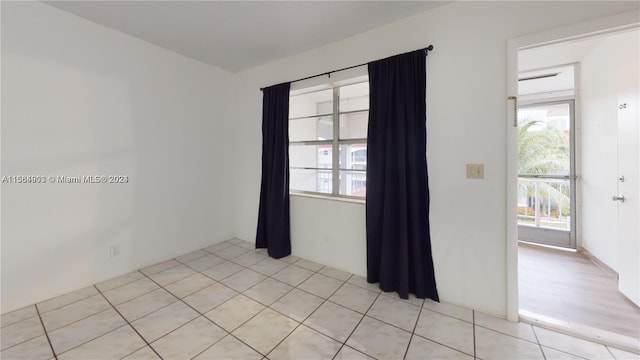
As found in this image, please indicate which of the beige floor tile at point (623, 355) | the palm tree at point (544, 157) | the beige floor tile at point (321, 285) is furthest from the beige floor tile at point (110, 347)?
the palm tree at point (544, 157)

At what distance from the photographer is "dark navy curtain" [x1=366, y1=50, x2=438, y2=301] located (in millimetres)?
2115

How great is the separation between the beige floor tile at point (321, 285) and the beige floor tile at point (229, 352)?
81 cm

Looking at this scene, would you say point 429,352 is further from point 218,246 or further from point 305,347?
point 218,246

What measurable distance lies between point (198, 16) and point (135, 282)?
274 cm

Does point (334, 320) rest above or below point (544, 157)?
below

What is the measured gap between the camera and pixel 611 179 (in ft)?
9.07

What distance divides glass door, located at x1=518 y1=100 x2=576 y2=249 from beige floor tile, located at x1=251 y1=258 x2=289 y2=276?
13.1ft

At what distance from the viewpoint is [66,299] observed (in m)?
2.14

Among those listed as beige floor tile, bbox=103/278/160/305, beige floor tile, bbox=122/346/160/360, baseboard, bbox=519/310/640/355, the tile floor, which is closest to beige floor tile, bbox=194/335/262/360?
the tile floor

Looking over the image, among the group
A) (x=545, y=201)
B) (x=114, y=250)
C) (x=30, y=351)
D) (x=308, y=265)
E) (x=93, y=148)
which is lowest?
(x=30, y=351)

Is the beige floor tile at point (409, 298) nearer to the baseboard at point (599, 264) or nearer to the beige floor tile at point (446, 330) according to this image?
the beige floor tile at point (446, 330)

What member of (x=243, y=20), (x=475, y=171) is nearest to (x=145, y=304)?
(x=243, y=20)

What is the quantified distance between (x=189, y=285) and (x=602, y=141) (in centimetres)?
515

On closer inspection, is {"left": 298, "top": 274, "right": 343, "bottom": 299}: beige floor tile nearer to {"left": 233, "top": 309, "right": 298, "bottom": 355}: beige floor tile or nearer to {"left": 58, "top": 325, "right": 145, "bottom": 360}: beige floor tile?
{"left": 233, "top": 309, "right": 298, "bottom": 355}: beige floor tile
